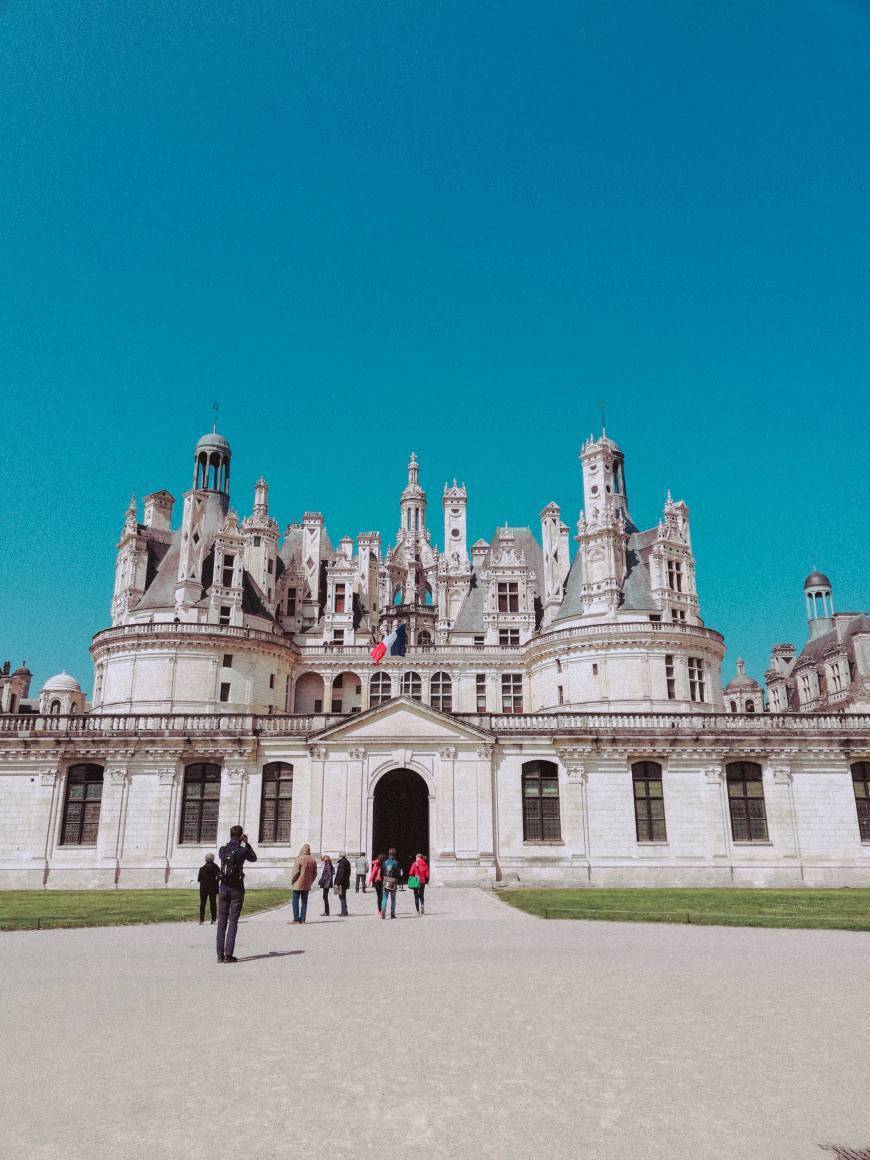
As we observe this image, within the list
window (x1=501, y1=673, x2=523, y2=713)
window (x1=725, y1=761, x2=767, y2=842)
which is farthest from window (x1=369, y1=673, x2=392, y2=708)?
window (x1=725, y1=761, x2=767, y2=842)

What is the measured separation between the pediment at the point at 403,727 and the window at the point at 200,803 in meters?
5.18

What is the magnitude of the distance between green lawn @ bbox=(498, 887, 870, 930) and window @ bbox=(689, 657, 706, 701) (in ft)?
68.4

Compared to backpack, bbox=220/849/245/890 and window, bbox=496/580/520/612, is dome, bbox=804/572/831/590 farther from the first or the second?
backpack, bbox=220/849/245/890

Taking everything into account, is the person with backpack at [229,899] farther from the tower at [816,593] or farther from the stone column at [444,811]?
the tower at [816,593]

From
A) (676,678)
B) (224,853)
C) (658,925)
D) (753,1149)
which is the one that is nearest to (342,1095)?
(753,1149)

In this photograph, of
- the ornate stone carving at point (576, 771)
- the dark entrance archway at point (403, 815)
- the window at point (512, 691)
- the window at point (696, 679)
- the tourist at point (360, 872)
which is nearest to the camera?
the tourist at point (360, 872)

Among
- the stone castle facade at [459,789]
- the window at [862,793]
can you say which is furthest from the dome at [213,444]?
the window at [862,793]

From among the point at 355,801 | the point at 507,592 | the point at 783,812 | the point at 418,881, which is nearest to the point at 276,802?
the point at 355,801

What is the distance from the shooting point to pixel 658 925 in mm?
20141

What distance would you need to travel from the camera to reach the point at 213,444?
2554 inches

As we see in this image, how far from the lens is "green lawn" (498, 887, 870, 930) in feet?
67.1

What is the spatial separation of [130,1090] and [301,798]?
3056 cm

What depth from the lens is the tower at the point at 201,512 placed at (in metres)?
54.9

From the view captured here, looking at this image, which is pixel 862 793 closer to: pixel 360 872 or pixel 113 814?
pixel 360 872
